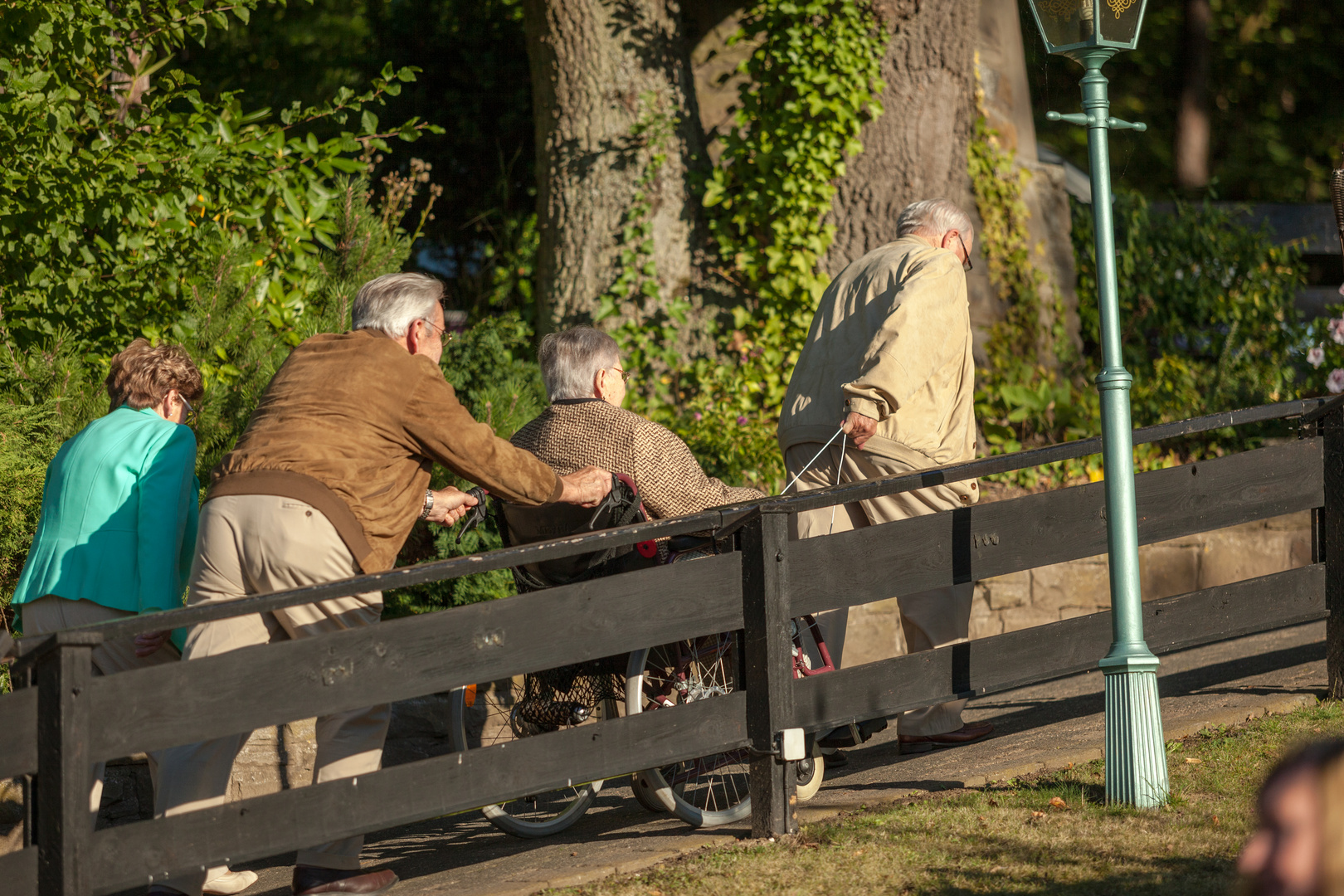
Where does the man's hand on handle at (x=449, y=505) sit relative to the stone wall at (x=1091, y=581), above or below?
above

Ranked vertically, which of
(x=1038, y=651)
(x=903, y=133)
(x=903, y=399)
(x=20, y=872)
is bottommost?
(x=20, y=872)

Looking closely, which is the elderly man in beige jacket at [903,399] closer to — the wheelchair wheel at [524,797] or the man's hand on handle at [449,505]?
the wheelchair wheel at [524,797]

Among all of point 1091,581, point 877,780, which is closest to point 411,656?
point 877,780

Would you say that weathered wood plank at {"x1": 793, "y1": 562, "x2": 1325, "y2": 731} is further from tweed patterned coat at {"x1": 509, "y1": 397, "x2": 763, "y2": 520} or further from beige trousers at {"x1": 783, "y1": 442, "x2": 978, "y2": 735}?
tweed patterned coat at {"x1": 509, "y1": 397, "x2": 763, "y2": 520}

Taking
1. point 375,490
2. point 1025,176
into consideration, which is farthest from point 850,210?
point 375,490

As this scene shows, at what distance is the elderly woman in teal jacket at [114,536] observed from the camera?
4344mm

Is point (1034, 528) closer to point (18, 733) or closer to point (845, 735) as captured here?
point (845, 735)

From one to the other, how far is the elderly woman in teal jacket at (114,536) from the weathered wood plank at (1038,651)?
77.3 inches

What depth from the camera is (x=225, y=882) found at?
4336 millimetres

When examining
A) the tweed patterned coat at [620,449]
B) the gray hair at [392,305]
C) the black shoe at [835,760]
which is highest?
the gray hair at [392,305]

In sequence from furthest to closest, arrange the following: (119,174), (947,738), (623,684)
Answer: (119,174)
(947,738)
(623,684)

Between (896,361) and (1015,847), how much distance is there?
175cm

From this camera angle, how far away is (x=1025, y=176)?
9.80m

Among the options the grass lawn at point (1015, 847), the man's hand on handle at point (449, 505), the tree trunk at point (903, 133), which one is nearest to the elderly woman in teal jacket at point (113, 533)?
the man's hand on handle at point (449, 505)
